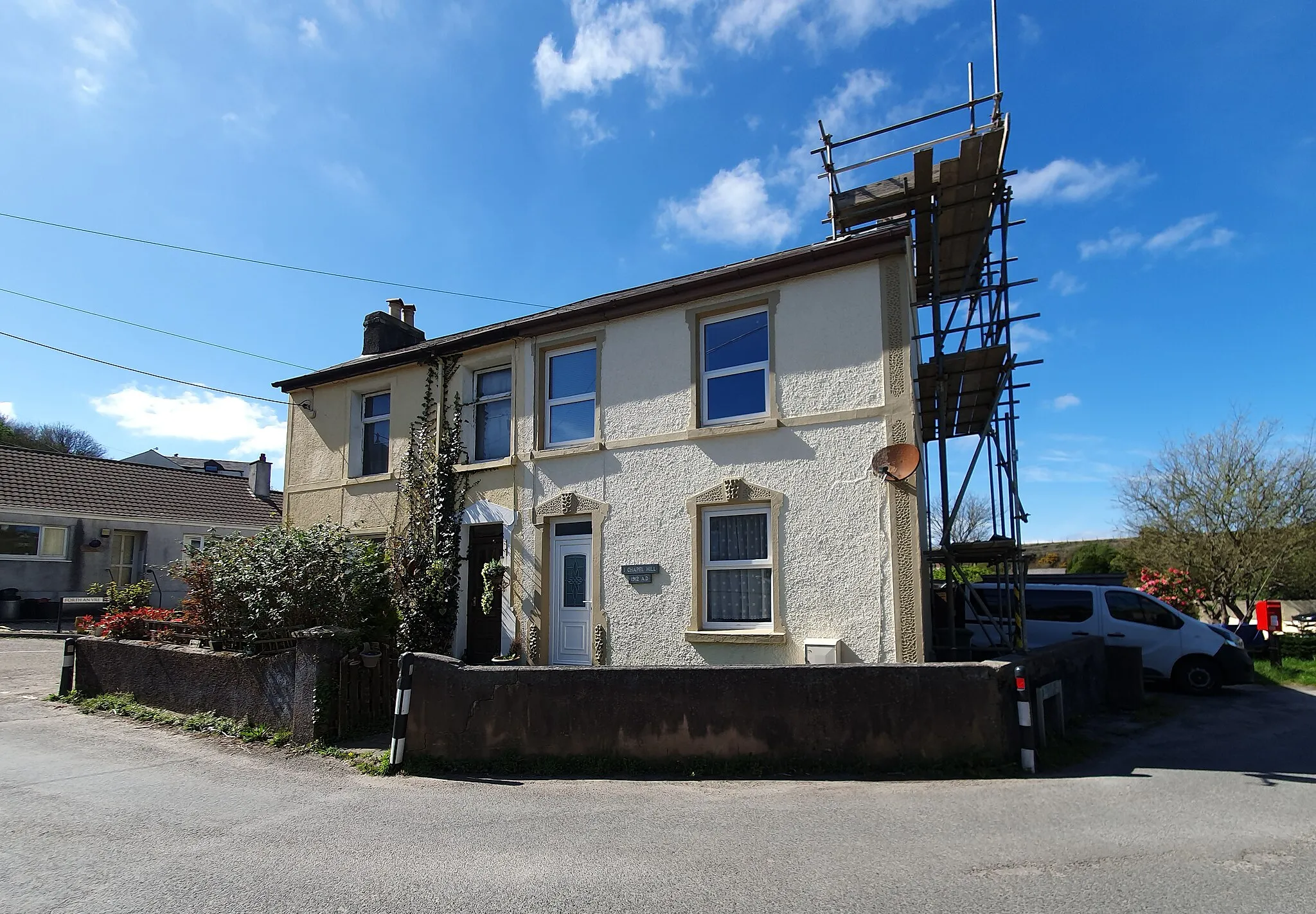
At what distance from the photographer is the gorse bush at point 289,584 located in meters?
9.69

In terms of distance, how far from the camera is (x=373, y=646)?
9258 millimetres

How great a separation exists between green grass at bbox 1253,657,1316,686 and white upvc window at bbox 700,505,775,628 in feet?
29.0

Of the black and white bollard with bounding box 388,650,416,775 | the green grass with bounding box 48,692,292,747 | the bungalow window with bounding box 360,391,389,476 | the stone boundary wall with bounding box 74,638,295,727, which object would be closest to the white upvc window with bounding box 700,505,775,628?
the black and white bollard with bounding box 388,650,416,775

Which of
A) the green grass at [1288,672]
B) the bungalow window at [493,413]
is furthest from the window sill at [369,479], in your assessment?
the green grass at [1288,672]

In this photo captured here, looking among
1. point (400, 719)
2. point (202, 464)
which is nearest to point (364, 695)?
point (400, 719)

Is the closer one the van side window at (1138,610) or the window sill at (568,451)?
the window sill at (568,451)

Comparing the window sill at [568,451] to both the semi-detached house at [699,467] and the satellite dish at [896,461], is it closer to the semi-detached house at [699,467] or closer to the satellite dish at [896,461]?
the semi-detached house at [699,467]

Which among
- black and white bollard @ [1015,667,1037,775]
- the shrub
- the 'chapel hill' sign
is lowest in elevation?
black and white bollard @ [1015,667,1037,775]

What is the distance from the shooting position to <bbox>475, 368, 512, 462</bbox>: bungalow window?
12422 millimetres

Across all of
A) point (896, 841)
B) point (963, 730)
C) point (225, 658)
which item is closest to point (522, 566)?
point (225, 658)

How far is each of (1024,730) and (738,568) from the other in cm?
388

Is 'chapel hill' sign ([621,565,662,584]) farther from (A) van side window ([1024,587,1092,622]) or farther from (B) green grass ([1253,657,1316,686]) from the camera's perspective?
(B) green grass ([1253,657,1316,686])

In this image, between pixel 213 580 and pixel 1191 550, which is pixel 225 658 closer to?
pixel 213 580

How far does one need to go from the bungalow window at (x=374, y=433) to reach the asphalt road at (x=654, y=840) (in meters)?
6.54
